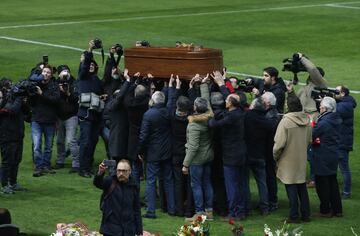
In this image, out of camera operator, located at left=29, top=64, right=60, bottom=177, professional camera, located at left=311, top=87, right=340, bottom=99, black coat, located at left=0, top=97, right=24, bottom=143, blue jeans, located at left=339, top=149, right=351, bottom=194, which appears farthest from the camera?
camera operator, located at left=29, top=64, right=60, bottom=177

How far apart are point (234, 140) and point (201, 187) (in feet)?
3.01

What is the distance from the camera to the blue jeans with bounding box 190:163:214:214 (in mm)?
19203

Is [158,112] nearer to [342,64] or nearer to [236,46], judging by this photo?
[342,64]

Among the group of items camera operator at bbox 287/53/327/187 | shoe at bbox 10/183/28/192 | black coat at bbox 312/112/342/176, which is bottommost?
shoe at bbox 10/183/28/192

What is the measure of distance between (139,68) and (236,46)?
17.5m

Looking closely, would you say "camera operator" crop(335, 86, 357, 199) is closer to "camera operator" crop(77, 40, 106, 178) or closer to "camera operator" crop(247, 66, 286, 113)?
"camera operator" crop(247, 66, 286, 113)

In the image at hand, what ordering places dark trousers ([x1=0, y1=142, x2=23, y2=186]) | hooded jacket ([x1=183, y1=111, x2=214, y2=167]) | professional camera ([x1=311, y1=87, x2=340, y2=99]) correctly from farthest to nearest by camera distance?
professional camera ([x1=311, y1=87, x2=340, y2=99]) → dark trousers ([x1=0, y1=142, x2=23, y2=186]) → hooded jacket ([x1=183, y1=111, x2=214, y2=167])

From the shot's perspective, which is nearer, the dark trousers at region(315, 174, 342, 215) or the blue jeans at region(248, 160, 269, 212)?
the dark trousers at region(315, 174, 342, 215)

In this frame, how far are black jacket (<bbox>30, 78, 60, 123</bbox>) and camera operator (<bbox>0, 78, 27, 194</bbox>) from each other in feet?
4.68

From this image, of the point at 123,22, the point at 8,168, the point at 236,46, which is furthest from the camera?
the point at 123,22

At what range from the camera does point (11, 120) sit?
800 inches

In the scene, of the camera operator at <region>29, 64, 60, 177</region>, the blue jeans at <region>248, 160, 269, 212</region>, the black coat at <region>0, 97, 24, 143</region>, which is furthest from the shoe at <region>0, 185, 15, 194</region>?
the blue jeans at <region>248, 160, 269, 212</region>

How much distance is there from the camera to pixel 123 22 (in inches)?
1753

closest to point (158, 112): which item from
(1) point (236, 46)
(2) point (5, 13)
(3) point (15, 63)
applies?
(3) point (15, 63)
